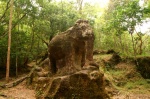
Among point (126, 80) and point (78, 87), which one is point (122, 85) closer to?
point (126, 80)

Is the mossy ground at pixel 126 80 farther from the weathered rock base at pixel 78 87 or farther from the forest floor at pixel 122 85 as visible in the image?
the weathered rock base at pixel 78 87

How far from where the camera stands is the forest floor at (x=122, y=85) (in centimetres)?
1353

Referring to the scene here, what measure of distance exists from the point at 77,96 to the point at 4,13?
1396cm

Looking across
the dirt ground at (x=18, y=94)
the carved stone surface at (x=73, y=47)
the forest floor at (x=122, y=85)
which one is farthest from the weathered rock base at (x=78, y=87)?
the forest floor at (x=122, y=85)

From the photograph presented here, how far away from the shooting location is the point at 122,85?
1636cm

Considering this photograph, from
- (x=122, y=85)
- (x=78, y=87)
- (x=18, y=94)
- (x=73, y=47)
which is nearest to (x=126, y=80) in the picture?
(x=122, y=85)

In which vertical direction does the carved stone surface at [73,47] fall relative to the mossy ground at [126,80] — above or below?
above

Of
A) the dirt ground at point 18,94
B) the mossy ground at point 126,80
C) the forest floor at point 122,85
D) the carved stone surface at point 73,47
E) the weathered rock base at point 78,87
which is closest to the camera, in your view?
the weathered rock base at point 78,87

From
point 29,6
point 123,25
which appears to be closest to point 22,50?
point 29,6

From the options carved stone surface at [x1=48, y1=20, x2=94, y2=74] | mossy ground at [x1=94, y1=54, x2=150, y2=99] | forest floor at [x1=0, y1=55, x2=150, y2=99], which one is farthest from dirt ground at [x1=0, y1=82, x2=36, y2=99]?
mossy ground at [x1=94, y1=54, x2=150, y2=99]

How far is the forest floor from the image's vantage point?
1353 cm

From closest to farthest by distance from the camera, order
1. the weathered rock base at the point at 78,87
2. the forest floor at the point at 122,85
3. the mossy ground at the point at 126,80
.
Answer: the weathered rock base at the point at 78,87
the forest floor at the point at 122,85
the mossy ground at the point at 126,80

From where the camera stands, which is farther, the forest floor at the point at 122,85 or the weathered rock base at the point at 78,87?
the forest floor at the point at 122,85

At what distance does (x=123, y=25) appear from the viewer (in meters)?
19.8
